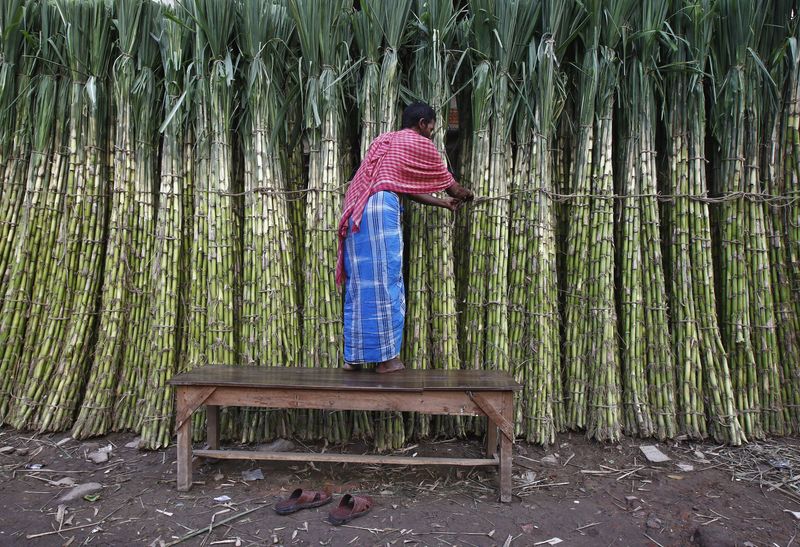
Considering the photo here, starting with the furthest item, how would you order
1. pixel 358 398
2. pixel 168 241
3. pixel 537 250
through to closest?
pixel 168 241
pixel 537 250
pixel 358 398

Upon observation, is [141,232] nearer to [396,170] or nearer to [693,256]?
[396,170]

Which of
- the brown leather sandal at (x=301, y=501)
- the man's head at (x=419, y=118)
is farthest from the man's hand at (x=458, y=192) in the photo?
the brown leather sandal at (x=301, y=501)

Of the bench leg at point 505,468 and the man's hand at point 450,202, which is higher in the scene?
the man's hand at point 450,202

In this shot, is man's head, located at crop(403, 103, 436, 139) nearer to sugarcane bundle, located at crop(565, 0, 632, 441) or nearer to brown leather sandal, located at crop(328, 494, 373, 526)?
sugarcane bundle, located at crop(565, 0, 632, 441)

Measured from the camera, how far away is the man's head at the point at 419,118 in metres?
3.04

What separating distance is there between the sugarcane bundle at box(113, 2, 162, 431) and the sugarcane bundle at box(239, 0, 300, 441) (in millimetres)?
711

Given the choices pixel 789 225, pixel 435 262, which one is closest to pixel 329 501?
pixel 435 262

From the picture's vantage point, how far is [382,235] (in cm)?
292

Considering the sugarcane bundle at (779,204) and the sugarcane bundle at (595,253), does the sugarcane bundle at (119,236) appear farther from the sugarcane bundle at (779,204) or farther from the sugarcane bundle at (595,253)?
the sugarcane bundle at (779,204)

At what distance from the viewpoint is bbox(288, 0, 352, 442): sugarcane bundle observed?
3373mm

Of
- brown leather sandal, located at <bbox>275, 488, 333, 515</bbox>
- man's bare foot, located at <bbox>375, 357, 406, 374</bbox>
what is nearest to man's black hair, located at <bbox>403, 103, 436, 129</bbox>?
man's bare foot, located at <bbox>375, 357, 406, 374</bbox>

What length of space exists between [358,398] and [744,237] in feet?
9.20

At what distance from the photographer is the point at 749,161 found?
3.48 m

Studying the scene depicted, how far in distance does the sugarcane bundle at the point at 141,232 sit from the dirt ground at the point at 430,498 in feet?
1.05
